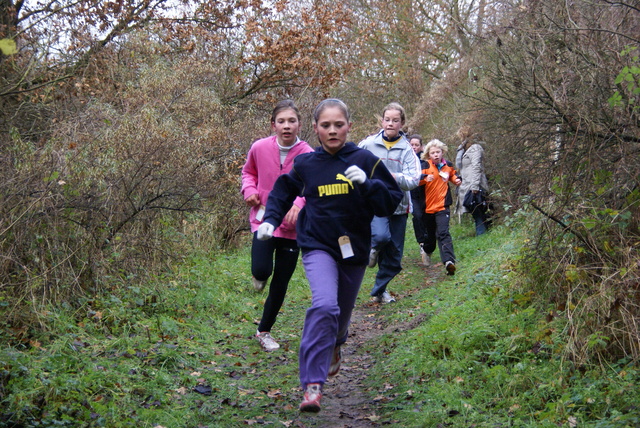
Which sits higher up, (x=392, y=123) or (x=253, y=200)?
(x=392, y=123)

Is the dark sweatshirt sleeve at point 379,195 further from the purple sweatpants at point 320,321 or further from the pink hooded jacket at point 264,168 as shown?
the pink hooded jacket at point 264,168

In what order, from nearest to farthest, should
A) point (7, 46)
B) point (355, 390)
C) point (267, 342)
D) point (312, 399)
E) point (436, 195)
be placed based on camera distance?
point (7, 46), point (312, 399), point (355, 390), point (267, 342), point (436, 195)

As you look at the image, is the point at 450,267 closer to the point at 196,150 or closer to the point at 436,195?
the point at 436,195

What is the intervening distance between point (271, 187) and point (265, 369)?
1.67 metres

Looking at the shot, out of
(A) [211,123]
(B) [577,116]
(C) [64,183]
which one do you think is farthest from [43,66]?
(B) [577,116]

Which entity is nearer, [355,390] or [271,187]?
[355,390]

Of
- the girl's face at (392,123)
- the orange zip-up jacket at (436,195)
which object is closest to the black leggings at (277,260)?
the girl's face at (392,123)

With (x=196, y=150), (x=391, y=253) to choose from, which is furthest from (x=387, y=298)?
(x=196, y=150)

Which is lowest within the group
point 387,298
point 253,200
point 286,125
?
point 387,298

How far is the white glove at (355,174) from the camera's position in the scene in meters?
4.32

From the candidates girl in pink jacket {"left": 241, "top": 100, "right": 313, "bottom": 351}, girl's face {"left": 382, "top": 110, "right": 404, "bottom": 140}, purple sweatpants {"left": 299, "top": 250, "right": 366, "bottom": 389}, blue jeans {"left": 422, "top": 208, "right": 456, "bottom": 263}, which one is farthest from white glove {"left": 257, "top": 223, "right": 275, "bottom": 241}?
blue jeans {"left": 422, "top": 208, "right": 456, "bottom": 263}

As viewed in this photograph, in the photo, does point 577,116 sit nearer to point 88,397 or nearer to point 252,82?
point 88,397

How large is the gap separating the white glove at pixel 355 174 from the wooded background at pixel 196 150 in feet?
5.65

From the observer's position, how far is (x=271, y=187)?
19.9 ft
